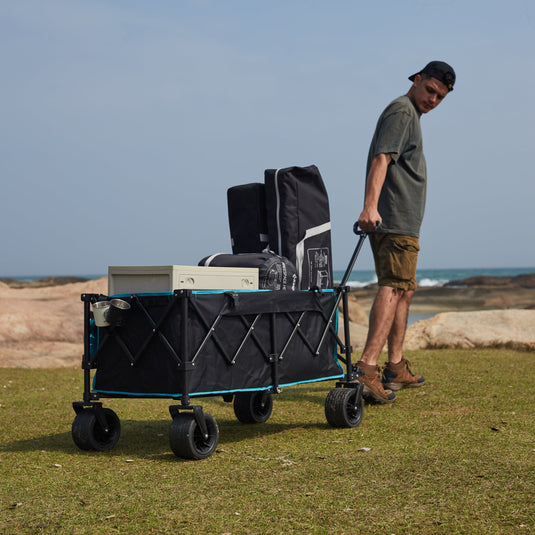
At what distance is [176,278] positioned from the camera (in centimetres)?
367

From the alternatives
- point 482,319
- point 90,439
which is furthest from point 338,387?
point 482,319

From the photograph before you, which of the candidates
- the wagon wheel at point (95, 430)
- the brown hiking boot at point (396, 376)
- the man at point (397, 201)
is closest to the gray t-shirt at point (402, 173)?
the man at point (397, 201)

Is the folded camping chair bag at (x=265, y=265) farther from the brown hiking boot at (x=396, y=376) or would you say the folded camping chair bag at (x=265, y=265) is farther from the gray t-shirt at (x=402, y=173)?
the brown hiking boot at (x=396, y=376)

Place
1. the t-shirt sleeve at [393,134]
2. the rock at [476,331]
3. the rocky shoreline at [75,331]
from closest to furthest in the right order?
the t-shirt sleeve at [393,134]
the rocky shoreline at [75,331]
the rock at [476,331]

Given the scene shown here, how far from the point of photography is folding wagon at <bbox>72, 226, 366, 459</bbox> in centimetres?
357

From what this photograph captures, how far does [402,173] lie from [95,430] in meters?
2.88

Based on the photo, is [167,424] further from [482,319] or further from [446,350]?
[482,319]

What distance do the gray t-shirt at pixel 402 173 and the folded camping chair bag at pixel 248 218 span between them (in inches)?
37.7

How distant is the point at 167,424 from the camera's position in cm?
479

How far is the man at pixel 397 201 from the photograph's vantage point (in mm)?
5125

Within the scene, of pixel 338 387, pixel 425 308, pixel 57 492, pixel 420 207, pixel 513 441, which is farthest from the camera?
pixel 425 308

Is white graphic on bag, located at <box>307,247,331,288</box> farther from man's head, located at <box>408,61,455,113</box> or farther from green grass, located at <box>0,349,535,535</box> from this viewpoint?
man's head, located at <box>408,61,455,113</box>

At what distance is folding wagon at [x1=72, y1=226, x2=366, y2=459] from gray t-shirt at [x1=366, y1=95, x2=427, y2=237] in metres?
1.24

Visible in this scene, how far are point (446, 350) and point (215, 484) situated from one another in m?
6.07
